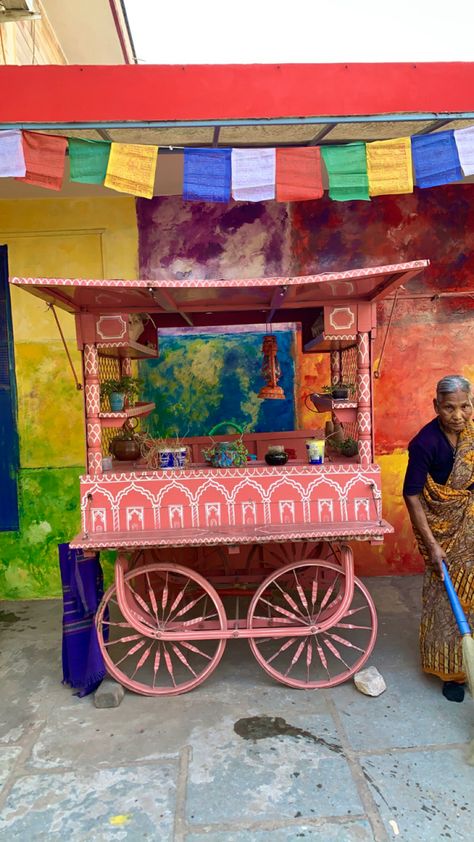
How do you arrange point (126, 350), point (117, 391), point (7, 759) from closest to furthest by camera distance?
point (7, 759) < point (117, 391) < point (126, 350)

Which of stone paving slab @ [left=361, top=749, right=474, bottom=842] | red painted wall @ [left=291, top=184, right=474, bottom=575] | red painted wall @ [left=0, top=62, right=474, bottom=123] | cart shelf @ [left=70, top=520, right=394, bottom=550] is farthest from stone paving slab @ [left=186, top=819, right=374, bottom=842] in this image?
red painted wall @ [left=0, top=62, right=474, bottom=123]

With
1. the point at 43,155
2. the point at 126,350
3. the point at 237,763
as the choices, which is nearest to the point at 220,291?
the point at 126,350

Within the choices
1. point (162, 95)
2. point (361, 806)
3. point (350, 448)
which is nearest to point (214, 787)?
point (361, 806)

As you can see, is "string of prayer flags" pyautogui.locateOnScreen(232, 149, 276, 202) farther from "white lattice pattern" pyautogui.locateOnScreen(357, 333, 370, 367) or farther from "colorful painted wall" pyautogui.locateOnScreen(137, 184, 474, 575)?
"colorful painted wall" pyautogui.locateOnScreen(137, 184, 474, 575)

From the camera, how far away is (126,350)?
189 inches

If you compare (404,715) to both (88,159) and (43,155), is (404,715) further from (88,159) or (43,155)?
(43,155)

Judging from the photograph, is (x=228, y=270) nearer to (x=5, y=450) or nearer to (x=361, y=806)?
(x=5, y=450)

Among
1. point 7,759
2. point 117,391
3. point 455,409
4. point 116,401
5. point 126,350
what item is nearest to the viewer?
point 7,759

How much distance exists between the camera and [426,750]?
3088 millimetres

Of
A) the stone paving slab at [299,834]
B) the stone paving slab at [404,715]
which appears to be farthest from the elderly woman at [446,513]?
the stone paving slab at [299,834]

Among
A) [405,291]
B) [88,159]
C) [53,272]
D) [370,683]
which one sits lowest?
[370,683]

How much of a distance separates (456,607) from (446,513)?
622 millimetres

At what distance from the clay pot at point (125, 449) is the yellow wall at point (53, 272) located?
4.62 ft

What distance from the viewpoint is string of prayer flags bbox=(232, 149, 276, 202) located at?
400 cm
